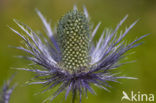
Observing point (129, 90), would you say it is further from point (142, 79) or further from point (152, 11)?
point (152, 11)

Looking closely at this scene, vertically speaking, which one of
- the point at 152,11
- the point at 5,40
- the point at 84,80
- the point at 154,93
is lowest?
the point at 154,93

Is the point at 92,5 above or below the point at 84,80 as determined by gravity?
above

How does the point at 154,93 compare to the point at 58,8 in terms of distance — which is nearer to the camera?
the point at 154,93

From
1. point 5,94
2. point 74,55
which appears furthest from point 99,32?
point 5,94

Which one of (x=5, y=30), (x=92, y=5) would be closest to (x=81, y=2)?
(x=92, y=5)

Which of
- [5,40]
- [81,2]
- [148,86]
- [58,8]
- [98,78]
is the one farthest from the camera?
[81,2]

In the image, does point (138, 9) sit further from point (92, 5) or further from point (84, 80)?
point (84, 80)

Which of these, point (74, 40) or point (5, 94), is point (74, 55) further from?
point (5, 94)

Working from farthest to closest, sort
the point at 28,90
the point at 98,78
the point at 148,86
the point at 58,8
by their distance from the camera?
1. the point at 58,8
2. the point at 148,86
3. the point at 28,90
4. the point at 98,78
